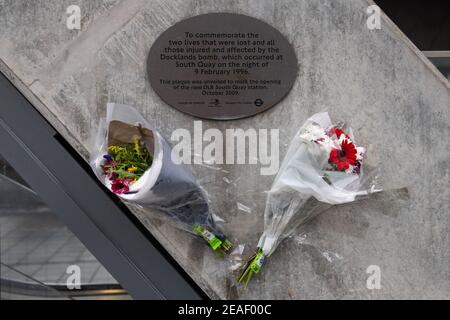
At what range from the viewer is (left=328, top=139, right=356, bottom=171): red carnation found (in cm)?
261

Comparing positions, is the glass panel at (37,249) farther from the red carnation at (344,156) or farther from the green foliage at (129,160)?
the red carnation at (344,156)

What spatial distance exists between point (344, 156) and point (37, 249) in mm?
2942

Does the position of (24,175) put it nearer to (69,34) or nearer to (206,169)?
(69,34)

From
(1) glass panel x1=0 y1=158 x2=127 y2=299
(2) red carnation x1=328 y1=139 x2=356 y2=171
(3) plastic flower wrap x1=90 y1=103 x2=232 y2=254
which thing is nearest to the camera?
(3) plastic flower wrap x1=90 y1=103 x2=232 y2=254

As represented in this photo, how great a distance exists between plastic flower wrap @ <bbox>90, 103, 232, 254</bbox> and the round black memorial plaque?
435 mm

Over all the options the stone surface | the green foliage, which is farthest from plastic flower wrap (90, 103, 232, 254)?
the stone surface

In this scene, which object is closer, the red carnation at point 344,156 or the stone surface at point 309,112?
the red carnation at point 344,156

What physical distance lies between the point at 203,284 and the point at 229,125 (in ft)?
3.98

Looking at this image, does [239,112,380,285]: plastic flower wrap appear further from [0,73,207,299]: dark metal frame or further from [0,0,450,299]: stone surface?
[0,73,207,299]: dark metal frame

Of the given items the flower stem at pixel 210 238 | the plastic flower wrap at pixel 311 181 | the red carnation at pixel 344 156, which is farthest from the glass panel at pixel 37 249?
the red carnation at pixel 344 156

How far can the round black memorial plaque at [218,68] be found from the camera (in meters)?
2.88

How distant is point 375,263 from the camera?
2.94 m

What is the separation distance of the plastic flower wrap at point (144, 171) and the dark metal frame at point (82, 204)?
38 cm

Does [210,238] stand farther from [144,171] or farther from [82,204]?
[82,204]
